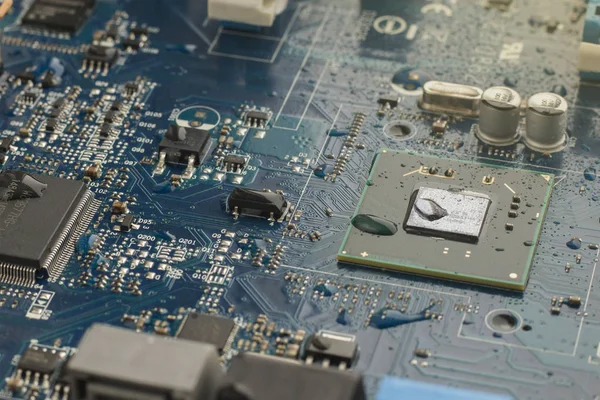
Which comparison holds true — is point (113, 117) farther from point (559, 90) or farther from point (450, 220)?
point (559, 90)

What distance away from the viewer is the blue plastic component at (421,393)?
895 cm

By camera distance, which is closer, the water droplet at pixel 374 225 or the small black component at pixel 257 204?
the water droplet at pixel 374 225

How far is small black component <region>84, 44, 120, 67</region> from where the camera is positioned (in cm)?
1379

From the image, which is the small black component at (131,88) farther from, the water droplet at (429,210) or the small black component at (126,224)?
the water droplet at (429,210)

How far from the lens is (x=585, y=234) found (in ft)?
36.9

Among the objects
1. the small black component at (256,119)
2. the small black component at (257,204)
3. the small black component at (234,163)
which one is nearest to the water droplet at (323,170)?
the small black component at (257,204)

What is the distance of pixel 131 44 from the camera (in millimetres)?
14078

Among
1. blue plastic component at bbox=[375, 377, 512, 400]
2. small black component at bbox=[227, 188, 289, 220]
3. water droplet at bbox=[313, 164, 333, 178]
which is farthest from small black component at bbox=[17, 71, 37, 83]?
blue plastic component at bbox=[375, 377, 512, 400]

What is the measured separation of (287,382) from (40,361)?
233 centimetres

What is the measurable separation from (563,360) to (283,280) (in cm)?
256

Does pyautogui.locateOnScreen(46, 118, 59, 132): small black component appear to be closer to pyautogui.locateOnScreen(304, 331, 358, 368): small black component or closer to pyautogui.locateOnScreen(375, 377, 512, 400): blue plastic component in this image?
pyautogui.locateOnScreen(304, 331, 358, 368): small black component

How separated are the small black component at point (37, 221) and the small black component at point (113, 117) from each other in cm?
128

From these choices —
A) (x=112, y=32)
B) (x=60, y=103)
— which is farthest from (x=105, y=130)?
(x=112, y=32)

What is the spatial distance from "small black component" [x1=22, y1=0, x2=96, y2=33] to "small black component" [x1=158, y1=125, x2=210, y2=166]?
9.07 feet
